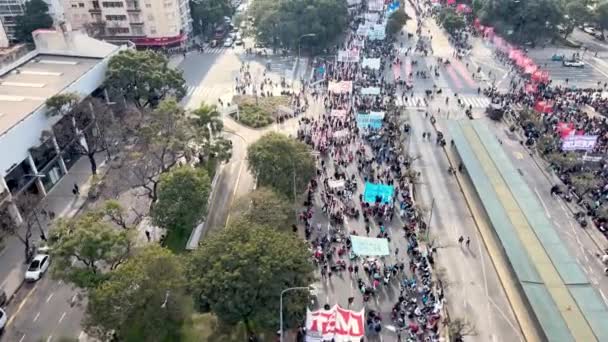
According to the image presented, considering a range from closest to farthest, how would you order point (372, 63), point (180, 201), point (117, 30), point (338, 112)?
point (180, 201)
point (338, 112)
point (372, 63)
point (117, 30)

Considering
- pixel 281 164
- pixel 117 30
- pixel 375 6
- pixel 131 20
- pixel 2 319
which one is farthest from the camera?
pixel 375 6

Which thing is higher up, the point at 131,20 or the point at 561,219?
the point at 131,20

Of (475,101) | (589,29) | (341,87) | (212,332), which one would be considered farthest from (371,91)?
(589,29)

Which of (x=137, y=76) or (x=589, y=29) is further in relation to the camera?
(x=589, y=29)

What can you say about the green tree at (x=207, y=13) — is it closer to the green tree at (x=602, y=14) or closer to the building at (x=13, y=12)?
the building at (x=13, y=12)

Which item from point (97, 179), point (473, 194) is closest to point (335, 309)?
point (473, 194)

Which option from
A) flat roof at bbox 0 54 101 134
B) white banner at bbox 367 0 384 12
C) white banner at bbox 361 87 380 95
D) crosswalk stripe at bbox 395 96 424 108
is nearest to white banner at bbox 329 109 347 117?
white banner at bbox 361 87 380 95

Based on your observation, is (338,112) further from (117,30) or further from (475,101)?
(117,30)

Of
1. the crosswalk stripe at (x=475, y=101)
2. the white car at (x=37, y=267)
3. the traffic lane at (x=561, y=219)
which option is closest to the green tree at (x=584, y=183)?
the traffic lane at (x=561, y=219)

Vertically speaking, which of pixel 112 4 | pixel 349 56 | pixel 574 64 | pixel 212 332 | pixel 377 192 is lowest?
pixel 212 332
